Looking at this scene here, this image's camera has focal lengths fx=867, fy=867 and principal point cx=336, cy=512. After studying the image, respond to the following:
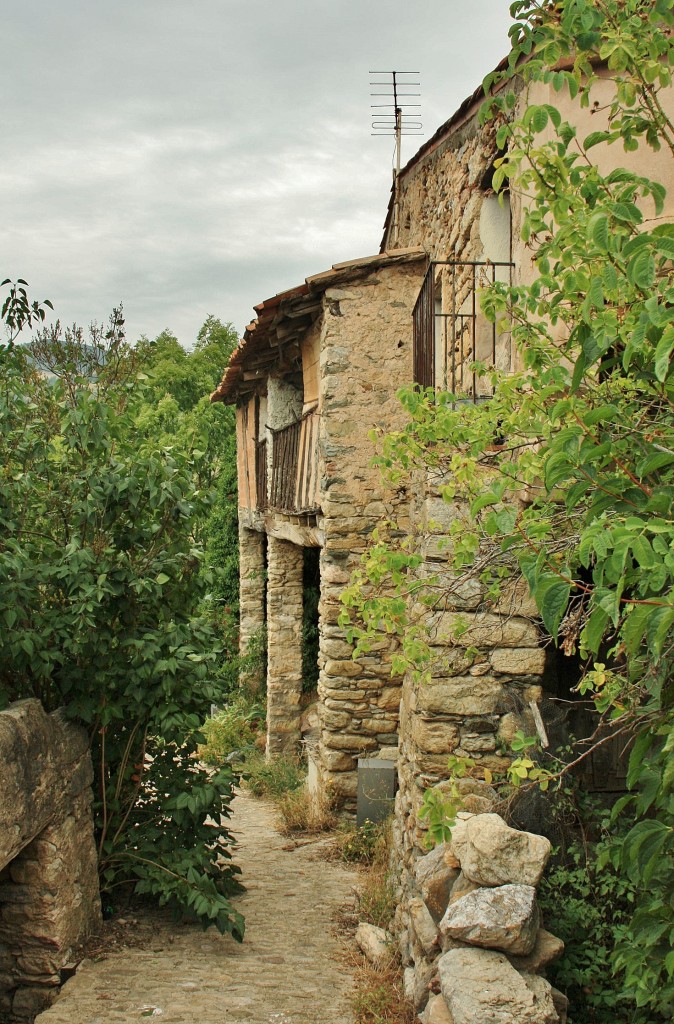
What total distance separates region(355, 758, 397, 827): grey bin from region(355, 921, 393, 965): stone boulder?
1745 mm

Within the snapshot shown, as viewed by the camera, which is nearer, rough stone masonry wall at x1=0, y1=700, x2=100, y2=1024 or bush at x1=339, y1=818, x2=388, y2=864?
rough stone masonry wall at x1=0, y1=700, x2=100, y2=1024

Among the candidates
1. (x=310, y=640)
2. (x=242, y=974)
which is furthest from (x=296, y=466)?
(x=242, y=974)

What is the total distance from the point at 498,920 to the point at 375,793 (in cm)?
367

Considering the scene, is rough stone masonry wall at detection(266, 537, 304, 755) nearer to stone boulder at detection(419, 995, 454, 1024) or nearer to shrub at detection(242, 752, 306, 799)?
shrub at detection(242, 752, 306, 799)

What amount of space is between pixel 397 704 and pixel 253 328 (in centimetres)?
395

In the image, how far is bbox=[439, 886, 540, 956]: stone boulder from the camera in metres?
3.68

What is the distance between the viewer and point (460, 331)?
649 cm

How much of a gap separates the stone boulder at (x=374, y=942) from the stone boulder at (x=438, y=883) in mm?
798

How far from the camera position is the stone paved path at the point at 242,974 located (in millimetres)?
4516

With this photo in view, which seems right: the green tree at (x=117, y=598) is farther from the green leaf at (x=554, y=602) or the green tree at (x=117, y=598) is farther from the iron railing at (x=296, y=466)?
the green leaf at (x=554, y=602)

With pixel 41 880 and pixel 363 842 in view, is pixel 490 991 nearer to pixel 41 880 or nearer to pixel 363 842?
pixel 41 880

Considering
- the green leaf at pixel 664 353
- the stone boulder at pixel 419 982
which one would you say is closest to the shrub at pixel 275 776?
the stone boulder at pixel 419 982

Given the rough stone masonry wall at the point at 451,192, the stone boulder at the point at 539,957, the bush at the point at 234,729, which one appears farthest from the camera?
the bush at the point at 234,729

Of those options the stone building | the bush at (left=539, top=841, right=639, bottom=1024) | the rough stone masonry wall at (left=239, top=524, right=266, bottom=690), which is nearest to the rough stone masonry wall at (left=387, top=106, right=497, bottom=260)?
the stone building
